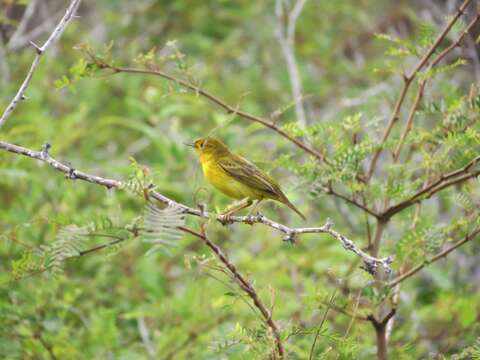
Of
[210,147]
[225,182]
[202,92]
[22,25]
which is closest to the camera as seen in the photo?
[202,92]

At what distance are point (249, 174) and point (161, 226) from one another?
2342 mm

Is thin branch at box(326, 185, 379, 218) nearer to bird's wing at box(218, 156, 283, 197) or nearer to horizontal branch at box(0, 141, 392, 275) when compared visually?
horizontal branch at box(0, 141, 392, 275)

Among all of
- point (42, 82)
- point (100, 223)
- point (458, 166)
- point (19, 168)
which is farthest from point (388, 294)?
point (42, 82)

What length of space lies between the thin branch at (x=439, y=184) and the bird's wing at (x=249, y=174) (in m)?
0.95

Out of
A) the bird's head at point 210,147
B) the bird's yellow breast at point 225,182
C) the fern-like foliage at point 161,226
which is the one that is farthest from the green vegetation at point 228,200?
the bird's yellow breast at point 225,182

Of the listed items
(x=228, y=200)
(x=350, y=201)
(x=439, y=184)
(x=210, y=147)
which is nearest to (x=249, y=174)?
(x=210, y=147)

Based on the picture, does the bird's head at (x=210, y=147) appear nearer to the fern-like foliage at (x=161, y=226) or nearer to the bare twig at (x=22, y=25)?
the bare twig at (x=22, y=25)

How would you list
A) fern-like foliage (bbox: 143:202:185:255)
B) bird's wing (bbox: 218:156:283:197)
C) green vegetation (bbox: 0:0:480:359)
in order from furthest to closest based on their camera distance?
bird's wing (bbox: 218:156:283:197)
green vegetation (bbox: 0:0:480:359)
fern-like foliage (bbox: 143:202:185:255)

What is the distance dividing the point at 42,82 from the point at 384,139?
4830mm

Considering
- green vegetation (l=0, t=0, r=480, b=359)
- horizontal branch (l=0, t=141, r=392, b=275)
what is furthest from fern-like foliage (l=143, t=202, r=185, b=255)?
horizontal branch (l=0, t=141, r=392, b=275)

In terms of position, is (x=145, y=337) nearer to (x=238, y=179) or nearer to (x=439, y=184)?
(x=238, y=179)

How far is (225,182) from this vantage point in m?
4.59

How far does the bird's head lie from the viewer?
484cm

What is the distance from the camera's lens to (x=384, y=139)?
3553 mm
